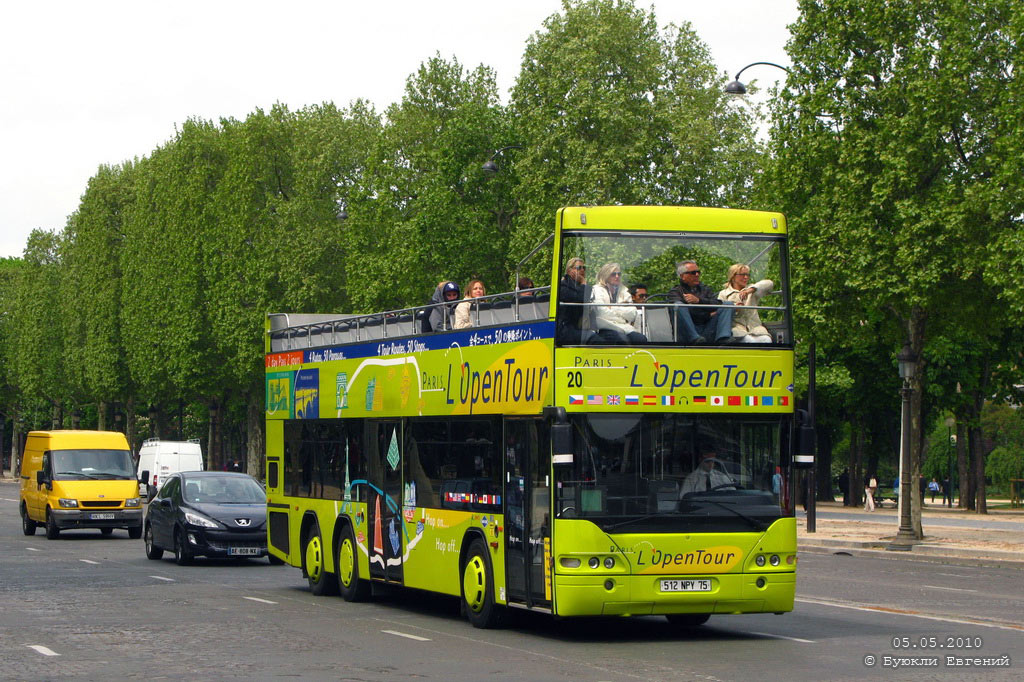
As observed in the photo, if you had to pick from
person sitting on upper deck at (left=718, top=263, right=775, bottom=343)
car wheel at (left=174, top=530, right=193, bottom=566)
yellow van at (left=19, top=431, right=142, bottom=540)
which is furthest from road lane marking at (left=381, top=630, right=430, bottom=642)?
yellow van at (left=19, top=431, right=142, bottom=540)

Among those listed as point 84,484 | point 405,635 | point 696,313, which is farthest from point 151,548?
point 696,313

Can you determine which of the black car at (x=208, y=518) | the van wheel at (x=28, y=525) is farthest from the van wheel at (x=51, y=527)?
the black car at (x=208, y=518)

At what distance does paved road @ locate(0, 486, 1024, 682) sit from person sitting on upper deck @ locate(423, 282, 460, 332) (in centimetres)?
329

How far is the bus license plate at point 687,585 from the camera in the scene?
14.5m

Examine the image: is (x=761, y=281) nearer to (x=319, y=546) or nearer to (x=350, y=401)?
(x=350, y=401)

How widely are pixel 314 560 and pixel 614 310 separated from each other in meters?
7.92

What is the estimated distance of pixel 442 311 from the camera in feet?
58.2

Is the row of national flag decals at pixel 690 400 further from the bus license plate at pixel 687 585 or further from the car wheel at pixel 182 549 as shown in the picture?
the car wheel at pixel 182 549

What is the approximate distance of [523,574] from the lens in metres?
15.2

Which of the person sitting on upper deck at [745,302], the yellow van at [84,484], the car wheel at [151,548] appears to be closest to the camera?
the person sitting on upper deck at [745,302]

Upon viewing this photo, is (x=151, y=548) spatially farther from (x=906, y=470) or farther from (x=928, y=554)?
(x=906, y=470)

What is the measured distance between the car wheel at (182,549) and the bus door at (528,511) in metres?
12.4

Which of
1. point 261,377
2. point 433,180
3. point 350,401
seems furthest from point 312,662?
point 261,377

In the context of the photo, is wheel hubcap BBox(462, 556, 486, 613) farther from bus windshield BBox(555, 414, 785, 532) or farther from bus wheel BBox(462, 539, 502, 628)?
bus windshield BBox(555, 414, 785, 532)
